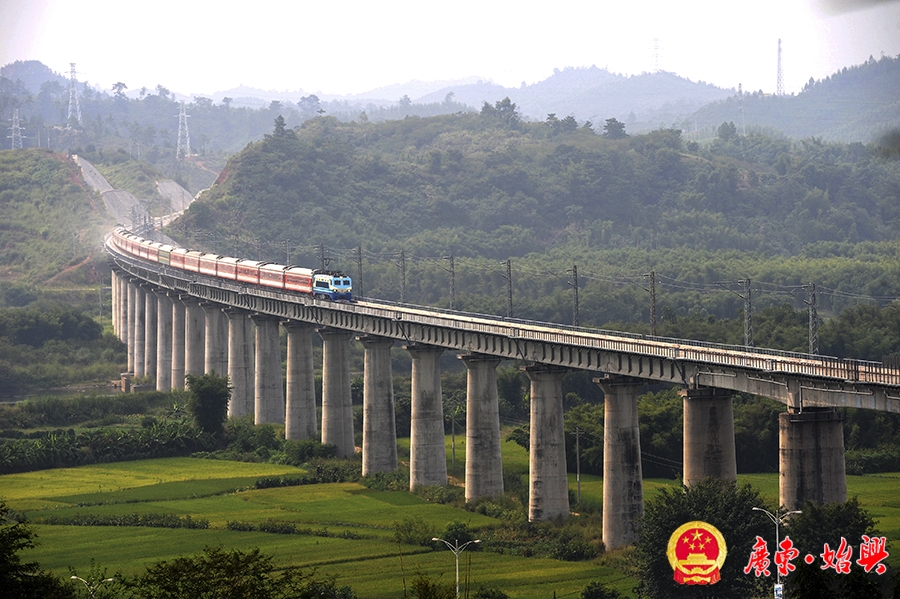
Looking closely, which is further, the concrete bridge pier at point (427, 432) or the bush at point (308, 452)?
the bush at point (308, 452)

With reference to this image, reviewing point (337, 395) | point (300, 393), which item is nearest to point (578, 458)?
point (337, 395)

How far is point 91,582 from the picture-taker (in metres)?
72.1

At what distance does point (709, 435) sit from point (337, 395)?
180ft

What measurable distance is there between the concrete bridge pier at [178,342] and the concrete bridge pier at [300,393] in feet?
142

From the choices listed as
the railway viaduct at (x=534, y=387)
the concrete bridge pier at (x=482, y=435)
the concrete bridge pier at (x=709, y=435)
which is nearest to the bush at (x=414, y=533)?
the railway viaduct at (x=534, y=387)

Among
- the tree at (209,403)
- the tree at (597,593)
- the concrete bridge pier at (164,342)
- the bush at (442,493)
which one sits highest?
the concrete bridge pier at (164,342)

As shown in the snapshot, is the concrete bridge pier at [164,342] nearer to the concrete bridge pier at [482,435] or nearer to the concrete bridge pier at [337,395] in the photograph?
the concrete bridge pier at [337,395]

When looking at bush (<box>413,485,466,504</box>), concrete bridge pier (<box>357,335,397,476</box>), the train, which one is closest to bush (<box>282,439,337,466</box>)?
concrete bridge pier (<box>357,335,397,476</box>)

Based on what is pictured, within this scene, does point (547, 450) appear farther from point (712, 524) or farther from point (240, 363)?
point (240, 363)

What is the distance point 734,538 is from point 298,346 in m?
75.0

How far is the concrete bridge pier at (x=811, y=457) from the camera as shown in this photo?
8094cm

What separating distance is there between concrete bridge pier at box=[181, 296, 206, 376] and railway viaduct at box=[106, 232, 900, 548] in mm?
4667

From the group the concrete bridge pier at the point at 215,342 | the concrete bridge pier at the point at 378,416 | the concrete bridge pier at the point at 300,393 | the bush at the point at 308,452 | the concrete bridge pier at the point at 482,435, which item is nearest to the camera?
the concrete bridge pier at the point at 482,435

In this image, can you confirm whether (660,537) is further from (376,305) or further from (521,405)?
(521,405)
